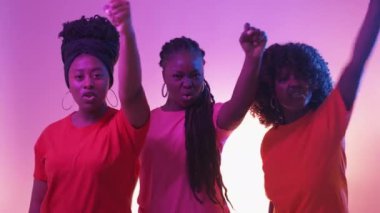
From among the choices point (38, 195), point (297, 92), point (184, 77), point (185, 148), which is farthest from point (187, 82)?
point (38, 195)

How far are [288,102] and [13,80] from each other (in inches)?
41.4

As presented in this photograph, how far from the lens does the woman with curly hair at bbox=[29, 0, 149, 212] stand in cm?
107

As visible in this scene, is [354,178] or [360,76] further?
[354,178]

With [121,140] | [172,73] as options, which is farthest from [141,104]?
[172,73]

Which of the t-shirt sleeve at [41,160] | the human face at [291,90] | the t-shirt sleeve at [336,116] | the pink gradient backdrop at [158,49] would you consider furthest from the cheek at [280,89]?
the t-shirt sleeve at [41,160]

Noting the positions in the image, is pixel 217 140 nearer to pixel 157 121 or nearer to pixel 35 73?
pixel 157 121

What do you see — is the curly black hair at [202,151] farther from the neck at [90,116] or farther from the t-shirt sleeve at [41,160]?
the t-shirt sleeve at [41,160]

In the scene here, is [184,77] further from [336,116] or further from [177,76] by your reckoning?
[336,116]

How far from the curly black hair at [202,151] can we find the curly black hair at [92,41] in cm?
19

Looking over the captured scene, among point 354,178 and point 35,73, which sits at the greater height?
point 35,73

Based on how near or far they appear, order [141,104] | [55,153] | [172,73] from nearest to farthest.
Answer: [141,104]
[55,153]
[172,73]

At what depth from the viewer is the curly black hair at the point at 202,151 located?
47.5 inches

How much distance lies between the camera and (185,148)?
123 centimetres

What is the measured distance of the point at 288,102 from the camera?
1170 mm
